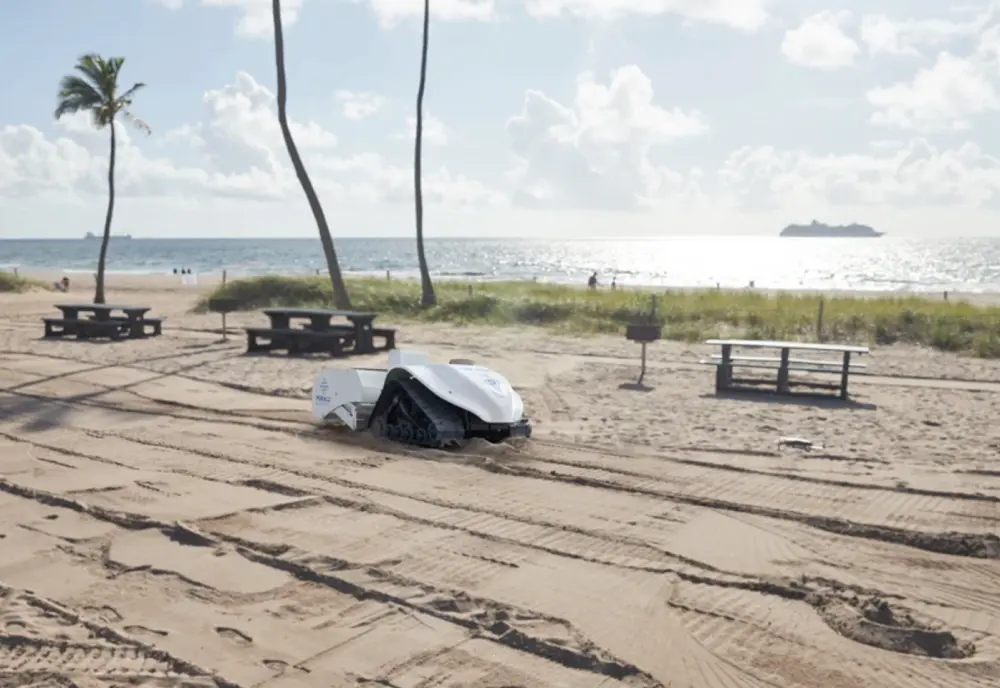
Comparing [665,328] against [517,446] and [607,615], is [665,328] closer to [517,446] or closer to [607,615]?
[517,446]

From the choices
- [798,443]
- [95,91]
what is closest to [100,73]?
[95,91]

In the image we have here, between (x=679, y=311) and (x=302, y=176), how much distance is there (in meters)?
9.87

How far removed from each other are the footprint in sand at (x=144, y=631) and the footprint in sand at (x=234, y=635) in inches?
9.3

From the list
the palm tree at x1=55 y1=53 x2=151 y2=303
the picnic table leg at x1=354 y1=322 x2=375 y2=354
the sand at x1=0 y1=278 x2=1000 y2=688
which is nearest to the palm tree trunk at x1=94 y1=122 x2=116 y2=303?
the palm tree at x1=55 y1=53 x2=151 y2=303

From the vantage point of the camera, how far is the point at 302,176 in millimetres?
22438

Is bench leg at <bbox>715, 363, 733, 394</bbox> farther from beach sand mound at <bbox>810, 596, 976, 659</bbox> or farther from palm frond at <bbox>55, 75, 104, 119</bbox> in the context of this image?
palm frond at <bbox>55, 75, 104, 119</bbox>

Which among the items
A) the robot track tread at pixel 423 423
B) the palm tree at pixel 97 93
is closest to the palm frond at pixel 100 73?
the palm tree at pixel 97 93

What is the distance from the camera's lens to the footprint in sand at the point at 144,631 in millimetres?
4113

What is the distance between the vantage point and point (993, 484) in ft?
23.4

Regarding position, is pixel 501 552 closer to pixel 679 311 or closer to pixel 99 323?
pixel 99 323

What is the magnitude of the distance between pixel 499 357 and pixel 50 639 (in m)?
11.6

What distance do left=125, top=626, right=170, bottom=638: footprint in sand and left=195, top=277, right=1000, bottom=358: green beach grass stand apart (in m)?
15.7

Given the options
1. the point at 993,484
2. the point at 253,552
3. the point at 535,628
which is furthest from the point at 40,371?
the point at 993,484

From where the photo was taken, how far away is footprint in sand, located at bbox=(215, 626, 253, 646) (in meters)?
4.07
